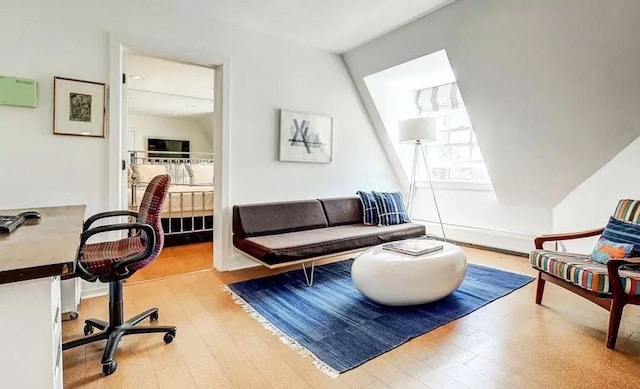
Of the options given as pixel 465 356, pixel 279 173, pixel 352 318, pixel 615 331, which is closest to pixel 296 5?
pixel 279 173

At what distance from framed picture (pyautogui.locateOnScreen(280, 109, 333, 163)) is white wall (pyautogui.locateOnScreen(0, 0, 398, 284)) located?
90 mm

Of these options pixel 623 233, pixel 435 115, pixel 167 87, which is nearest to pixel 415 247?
pixel 623 233

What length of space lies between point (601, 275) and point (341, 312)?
1.63 m

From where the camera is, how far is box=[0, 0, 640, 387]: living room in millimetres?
1866

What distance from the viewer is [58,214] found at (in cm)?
200

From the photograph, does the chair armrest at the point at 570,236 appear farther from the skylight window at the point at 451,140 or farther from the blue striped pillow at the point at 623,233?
the skylight window at the point at 451,140

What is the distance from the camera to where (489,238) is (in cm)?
445

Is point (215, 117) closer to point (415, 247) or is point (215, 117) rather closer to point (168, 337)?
point (168, 337)

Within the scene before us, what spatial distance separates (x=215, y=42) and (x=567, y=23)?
2968 mm

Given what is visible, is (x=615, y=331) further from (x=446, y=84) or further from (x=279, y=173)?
(x=446, y=84)

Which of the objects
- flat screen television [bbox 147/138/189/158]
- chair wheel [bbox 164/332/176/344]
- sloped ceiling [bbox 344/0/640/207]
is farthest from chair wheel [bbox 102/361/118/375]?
flat screen television [bbox 147/138/189/158]

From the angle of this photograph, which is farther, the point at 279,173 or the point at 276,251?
the point at 279,173

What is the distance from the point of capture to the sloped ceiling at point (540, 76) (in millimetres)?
2592

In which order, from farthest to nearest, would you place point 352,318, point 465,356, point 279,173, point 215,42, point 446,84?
point 446,84 < point 279,173 < point 215,42 < point 352,318 < point 465,356
